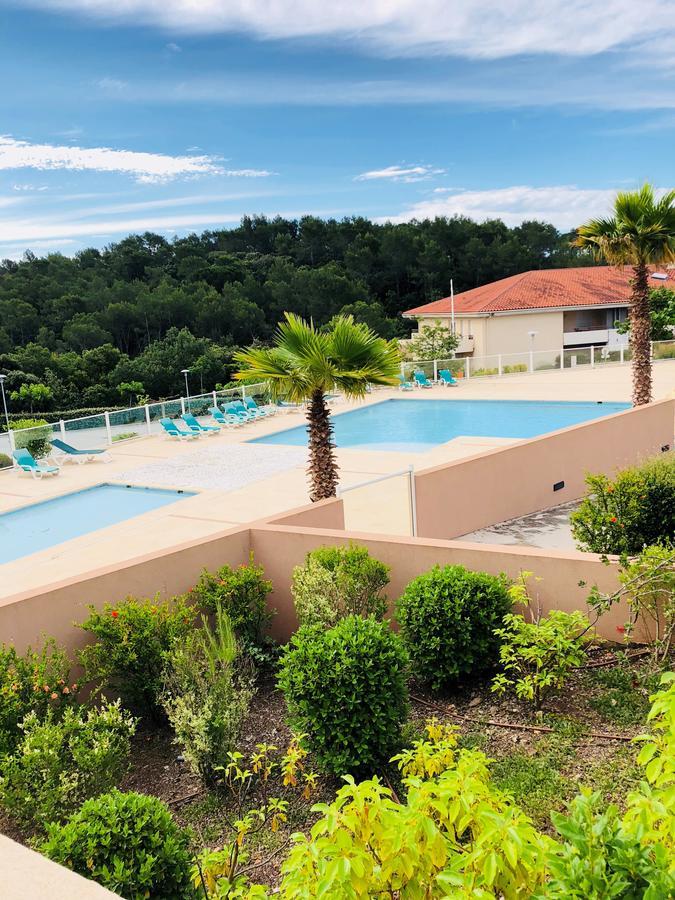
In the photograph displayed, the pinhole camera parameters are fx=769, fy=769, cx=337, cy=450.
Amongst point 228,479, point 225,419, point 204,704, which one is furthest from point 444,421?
point 204,704

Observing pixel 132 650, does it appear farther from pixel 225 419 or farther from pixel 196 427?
pixel 225 419

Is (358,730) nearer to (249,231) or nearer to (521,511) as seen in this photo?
(521,511)

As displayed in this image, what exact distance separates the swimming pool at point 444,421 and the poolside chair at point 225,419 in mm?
1873

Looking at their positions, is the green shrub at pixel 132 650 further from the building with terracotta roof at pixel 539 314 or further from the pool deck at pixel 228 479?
the building with terracotta roof at pixel 539 314

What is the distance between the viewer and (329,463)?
36.3 ft

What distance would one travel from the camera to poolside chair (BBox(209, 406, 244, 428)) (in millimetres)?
22828

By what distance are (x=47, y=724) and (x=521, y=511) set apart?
8363 millimetres

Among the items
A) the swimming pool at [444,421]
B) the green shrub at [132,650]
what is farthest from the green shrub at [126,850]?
the swimming pool at [444,421]

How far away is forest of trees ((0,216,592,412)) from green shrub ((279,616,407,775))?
48809 mm

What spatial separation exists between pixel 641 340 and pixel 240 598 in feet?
43.7

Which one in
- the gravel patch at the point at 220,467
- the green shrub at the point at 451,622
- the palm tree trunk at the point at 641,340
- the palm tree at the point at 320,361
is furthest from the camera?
the palm tree trunk at the point at 641,340

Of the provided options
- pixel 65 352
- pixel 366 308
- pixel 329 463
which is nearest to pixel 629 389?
pixel 329 463

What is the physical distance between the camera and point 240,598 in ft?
23.3

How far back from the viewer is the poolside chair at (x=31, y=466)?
58.3 feet
